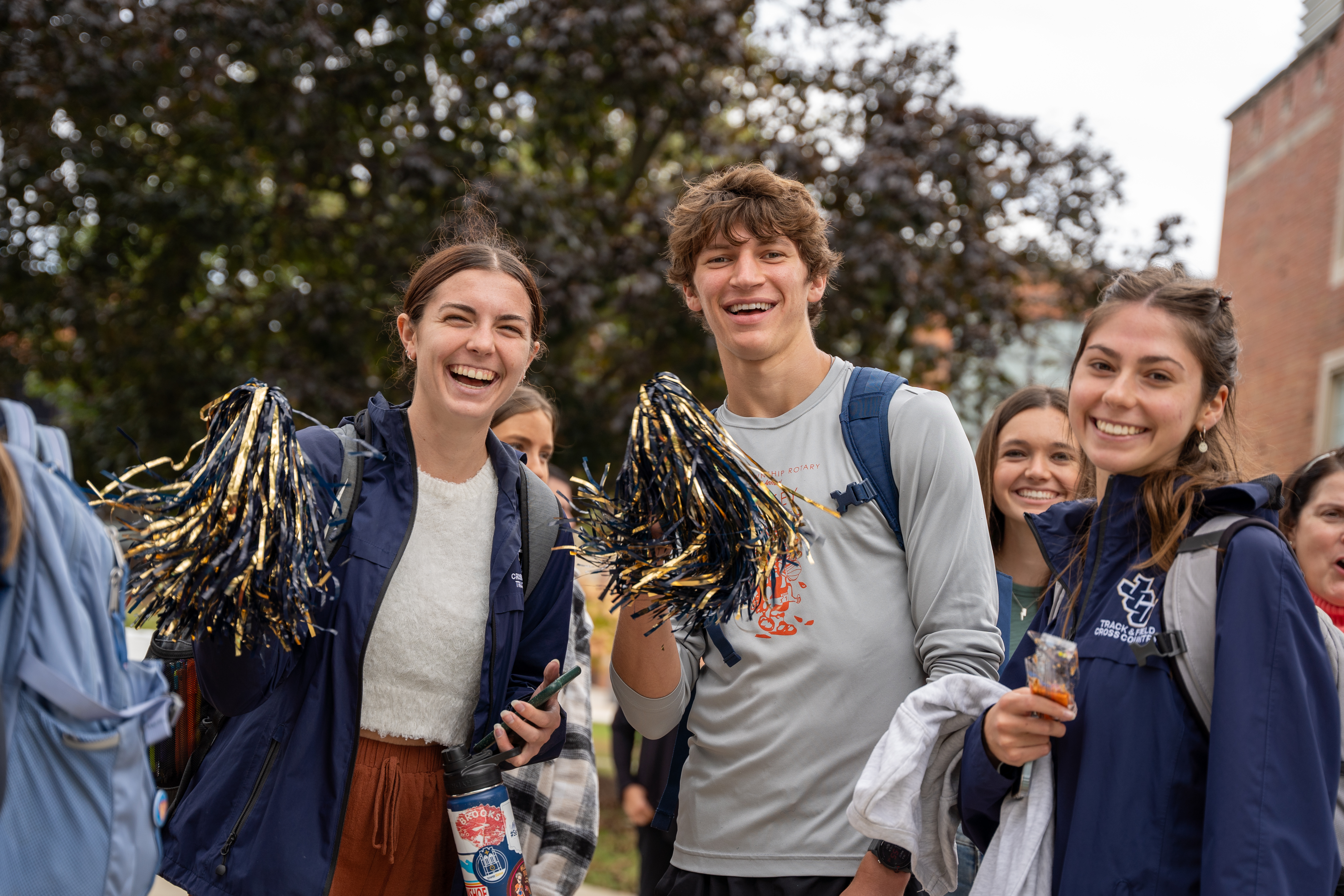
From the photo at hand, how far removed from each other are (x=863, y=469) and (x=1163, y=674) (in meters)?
0.77

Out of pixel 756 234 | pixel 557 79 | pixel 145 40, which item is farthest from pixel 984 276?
pixel 145 40

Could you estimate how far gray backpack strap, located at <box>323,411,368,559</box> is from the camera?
2281 millimetres

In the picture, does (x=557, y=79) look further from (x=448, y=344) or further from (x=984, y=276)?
(x=448, y=344)

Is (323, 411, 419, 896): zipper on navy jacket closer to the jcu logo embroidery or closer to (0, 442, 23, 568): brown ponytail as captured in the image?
(0, 442, 23, 568): brown ponytail

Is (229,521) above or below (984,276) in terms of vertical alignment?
below

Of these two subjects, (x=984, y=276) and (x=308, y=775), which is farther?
(x=984, y=276)

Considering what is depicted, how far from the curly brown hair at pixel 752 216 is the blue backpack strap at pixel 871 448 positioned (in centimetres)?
37

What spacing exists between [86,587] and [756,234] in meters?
1.60

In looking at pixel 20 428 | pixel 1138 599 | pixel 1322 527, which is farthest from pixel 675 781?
pixel 1322 527

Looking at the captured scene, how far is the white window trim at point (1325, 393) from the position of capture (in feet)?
40.4

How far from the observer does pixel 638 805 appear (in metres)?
4.30

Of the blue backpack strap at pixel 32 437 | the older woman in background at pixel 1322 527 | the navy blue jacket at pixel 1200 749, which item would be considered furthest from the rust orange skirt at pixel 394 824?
the older woman in background at pixel 1322 527

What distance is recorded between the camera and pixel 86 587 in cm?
163

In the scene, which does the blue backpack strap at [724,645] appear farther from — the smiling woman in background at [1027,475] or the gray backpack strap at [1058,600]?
the smiling woman in background at [1027,475]
